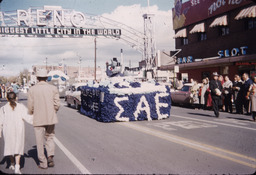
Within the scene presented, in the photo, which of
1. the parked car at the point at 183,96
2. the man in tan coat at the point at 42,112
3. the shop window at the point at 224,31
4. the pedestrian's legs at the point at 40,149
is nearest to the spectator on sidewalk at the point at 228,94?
the parked car at the point at 183,96

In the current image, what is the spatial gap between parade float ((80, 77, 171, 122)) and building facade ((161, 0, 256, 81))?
9390 millimetres

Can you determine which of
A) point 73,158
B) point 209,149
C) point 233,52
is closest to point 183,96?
point 233,52

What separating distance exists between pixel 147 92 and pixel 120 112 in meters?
1.47

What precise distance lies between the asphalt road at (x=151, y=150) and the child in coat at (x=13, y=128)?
0.41 metres

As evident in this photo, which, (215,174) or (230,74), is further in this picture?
(230,74)

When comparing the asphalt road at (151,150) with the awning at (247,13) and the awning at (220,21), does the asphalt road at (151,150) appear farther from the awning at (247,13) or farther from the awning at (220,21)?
the awning at (220,21)

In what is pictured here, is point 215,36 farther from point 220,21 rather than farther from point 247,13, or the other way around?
point 247,13

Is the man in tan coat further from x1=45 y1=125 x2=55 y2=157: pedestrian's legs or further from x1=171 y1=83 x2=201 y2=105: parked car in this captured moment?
x1=171 y1=83 x2=201 y2=105: parked car

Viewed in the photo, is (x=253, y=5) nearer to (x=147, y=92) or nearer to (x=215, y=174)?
(x=147, y=92)

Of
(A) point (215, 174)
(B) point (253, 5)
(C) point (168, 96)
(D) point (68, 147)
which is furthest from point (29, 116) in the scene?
(B) point (253, 5)

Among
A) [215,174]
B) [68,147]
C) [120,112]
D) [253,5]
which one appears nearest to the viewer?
[215,174]

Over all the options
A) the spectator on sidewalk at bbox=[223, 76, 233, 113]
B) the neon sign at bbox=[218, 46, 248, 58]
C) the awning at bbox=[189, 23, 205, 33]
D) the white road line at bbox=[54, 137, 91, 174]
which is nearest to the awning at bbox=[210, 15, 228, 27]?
the neon sign at bbox=[218, 46, 248, 58]

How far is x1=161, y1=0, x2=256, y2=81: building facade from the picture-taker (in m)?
20.7

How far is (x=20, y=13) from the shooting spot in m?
27.6
